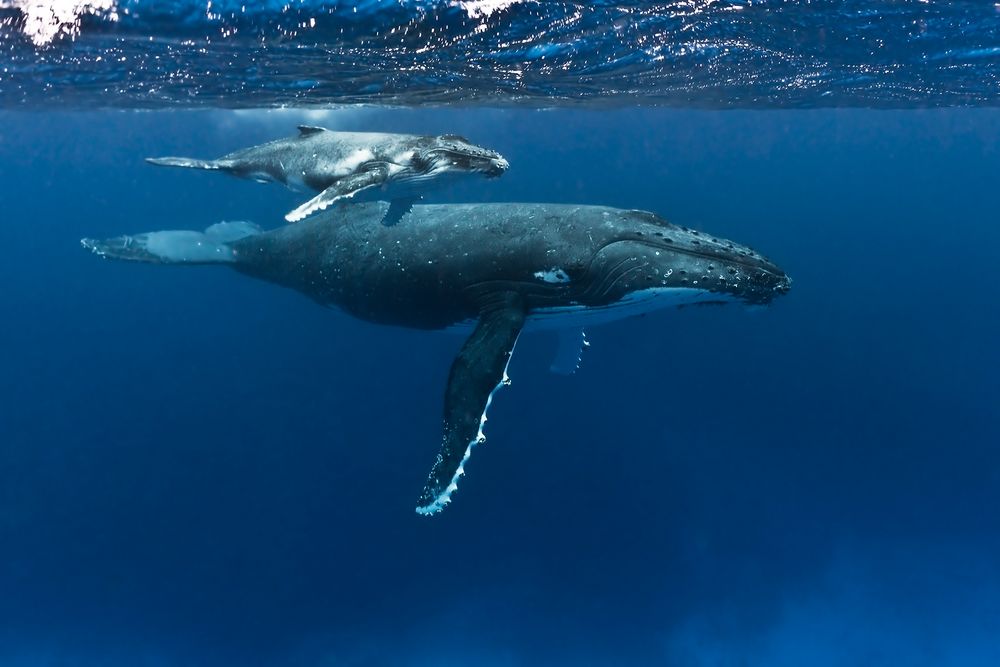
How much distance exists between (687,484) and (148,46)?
62.0ft

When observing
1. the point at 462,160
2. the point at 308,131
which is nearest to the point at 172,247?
the point at 308,131

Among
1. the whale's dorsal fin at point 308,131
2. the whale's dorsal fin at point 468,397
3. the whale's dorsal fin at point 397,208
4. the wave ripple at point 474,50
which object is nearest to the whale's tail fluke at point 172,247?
the whale's dorsal fin at point 308,131

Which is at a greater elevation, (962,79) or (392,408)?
(962,79)

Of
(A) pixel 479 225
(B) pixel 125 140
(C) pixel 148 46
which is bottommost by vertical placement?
(B) pixel 125 140

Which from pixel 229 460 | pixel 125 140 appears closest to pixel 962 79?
pixel 229 460

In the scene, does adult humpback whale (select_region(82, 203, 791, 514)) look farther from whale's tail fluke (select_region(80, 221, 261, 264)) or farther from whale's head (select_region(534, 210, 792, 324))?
whale's tail fluke (select_region(80, 221, 261, 264))

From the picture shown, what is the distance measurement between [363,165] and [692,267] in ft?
14.3

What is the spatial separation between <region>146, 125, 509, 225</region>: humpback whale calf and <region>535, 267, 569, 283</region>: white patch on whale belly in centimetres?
136

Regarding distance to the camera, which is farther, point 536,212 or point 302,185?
point 302,185

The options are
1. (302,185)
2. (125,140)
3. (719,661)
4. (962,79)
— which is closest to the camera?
(302,185)

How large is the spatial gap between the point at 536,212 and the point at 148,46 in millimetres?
13887

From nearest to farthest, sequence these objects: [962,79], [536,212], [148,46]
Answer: [536,212], [148,46], [962,79]

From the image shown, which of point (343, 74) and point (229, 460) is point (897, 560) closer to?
point (229, 460)

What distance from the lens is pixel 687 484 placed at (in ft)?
59.3
